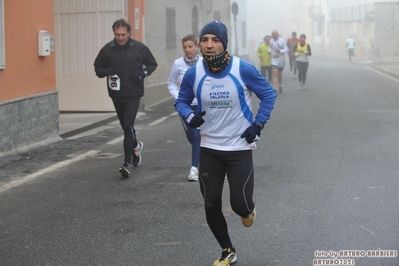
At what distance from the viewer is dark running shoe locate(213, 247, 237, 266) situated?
5375 mm

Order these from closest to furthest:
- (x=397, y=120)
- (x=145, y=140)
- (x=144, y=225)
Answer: (x=144, y=225) < (x=145, y=140) < (x=397, y=120)

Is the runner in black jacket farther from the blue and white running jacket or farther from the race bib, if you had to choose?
the blue and white running jacket

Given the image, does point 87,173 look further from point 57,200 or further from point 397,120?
point 397,120

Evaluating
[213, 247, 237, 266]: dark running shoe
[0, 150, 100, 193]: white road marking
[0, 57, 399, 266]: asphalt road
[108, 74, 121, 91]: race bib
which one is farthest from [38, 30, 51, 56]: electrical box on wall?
[213, 247, 237, 266]: dark running shoe

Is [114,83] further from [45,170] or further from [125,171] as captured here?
[45,170]

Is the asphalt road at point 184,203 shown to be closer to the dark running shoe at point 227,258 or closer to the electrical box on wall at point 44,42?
the dark running shoe at point 227,258

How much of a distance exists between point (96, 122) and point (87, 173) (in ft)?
17.6

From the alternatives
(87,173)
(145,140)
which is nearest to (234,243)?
(87,173)

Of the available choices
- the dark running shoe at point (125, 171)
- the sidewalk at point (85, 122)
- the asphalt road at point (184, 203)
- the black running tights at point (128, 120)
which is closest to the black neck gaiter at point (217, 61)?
the asphalt road at point (184, 203)

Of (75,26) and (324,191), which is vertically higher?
(75,26)

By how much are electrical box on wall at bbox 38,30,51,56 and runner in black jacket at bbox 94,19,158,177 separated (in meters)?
3.18

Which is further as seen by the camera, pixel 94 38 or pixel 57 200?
pixel 94 38

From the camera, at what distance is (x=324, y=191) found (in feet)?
25.6

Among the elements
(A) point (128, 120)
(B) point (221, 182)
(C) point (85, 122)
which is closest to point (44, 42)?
(C) point (85, 122)
